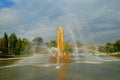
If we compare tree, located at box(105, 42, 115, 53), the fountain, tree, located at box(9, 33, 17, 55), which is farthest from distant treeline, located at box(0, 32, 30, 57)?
tree, located at box(105, 42, 115, 53)

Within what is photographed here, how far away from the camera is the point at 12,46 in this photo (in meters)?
91.9

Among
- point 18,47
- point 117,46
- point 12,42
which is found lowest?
point 18,47

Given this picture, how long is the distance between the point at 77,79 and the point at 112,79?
2.34 meters

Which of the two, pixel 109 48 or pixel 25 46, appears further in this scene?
pixel 109 48

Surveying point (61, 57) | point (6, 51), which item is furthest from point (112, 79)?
point (6, 51)

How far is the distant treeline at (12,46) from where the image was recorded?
87.7 m

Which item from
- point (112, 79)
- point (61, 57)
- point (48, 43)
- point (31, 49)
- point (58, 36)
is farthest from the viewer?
point (48, 43)

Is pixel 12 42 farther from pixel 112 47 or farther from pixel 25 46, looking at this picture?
pixel 112 47

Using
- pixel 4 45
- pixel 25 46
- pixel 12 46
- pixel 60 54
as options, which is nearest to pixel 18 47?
pixel 12 46

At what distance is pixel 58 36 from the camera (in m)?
43.9

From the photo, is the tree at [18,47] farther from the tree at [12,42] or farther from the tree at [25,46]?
the tree at [25,46]

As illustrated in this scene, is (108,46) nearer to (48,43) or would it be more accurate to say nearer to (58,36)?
(48,43)

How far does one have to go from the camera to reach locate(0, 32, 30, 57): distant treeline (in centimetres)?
8769

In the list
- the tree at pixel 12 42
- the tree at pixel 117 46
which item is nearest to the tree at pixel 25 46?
the tree at pixel 12 42
